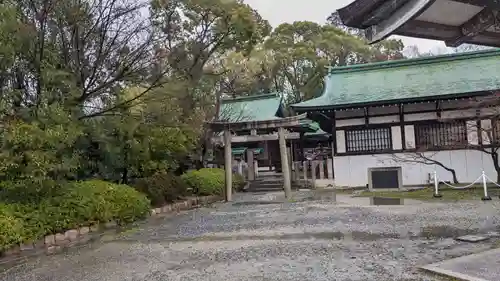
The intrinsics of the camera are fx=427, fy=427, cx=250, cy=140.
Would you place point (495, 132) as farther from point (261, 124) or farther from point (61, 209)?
point (61, 209)

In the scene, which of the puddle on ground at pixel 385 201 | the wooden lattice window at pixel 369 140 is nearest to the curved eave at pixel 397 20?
the puddle on ground at pixel 385 201

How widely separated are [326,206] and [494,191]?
585 cm

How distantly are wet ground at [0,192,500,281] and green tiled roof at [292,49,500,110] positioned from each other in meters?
8.04

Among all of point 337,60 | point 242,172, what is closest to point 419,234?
point 242,172

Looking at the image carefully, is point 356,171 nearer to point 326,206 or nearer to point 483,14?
point 326,206

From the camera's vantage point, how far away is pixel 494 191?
46.7 ft

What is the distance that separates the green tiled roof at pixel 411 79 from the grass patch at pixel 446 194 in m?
4.21

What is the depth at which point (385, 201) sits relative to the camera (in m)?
13.8

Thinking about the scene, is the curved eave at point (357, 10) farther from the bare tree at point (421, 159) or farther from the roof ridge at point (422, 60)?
the roof ridge at point (422, 60)

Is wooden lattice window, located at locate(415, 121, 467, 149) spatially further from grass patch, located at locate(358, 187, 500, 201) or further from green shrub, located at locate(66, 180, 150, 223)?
green shrub, located at locate(66, 180, 150, 223)

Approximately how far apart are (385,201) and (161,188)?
757 centimetres

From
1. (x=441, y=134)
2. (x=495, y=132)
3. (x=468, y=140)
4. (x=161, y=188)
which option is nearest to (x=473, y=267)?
(x=161, y=188)

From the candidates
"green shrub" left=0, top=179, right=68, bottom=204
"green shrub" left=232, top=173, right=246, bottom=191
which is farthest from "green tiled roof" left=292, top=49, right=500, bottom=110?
"green shrub" left=0, top=179, right=68, bottom=204

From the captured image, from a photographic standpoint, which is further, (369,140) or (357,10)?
(369,140)
